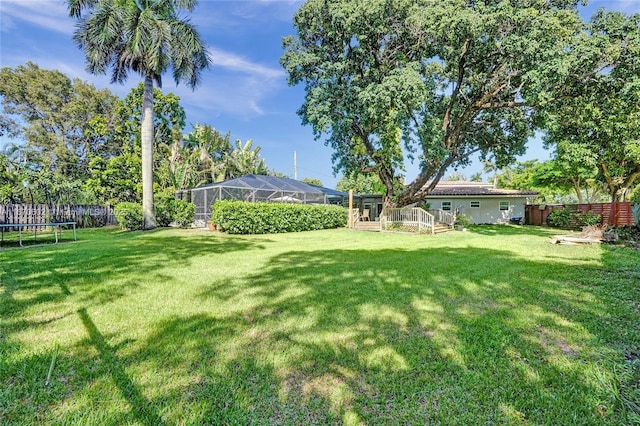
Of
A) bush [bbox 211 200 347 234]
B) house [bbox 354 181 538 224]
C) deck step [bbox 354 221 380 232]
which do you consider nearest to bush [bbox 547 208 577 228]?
house [bbox 354 181 538 224]

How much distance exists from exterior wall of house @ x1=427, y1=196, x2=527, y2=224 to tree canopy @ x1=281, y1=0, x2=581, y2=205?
7546 millimetres

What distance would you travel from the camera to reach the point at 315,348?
2.79 meters

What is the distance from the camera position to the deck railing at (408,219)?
1551 centimetres

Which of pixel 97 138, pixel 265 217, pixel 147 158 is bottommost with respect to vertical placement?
pixel 265 217

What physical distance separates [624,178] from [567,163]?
8496 mm

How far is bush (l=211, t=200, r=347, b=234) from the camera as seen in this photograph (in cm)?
1342

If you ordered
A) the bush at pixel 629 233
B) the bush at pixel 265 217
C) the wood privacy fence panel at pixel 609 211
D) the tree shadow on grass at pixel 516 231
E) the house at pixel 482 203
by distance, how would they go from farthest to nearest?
the house at pixel 482 203
the tree shadow on grass at pixel 516 231
the wood privacy fence panel at pixel 609 211
the bush at pixel 265 217
the bush at pixel 629 233

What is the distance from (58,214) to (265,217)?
1116 centimetres

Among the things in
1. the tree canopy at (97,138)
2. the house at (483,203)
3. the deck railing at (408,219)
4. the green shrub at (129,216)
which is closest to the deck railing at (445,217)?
the deck railing at (408,219)

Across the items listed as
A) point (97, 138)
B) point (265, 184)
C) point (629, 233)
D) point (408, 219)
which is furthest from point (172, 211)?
point (629, 233)

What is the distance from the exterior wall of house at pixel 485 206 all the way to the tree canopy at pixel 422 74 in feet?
24.8

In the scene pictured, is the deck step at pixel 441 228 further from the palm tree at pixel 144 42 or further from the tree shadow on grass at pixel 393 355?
the palm tree at pixel 144 42

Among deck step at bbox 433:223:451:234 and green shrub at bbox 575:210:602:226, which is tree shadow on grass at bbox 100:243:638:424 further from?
green shrub at bbox 575:210:602:226

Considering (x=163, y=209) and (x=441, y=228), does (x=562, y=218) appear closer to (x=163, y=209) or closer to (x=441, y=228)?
(x=441, y=228)
